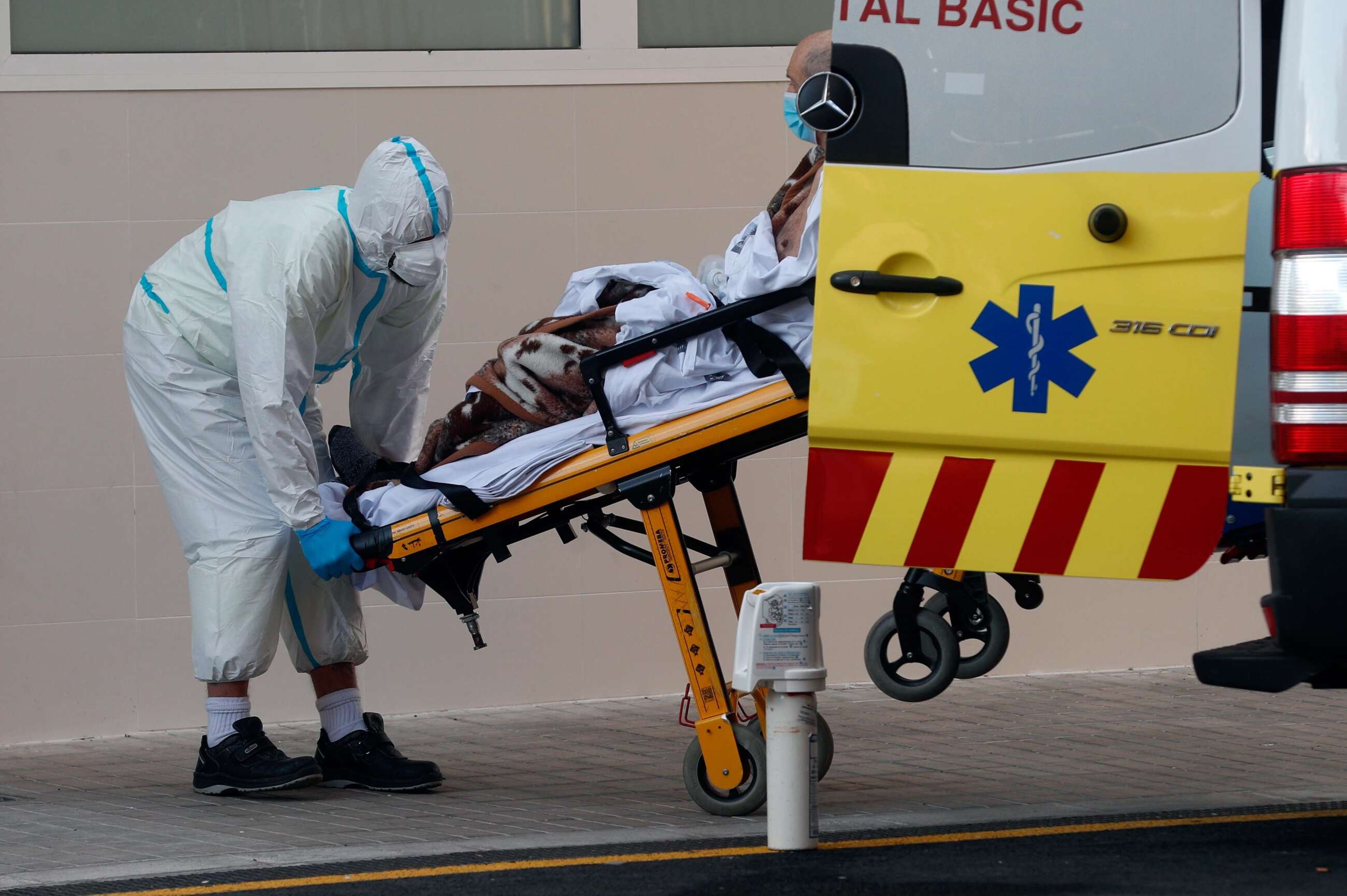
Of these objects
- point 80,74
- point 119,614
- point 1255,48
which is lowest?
point 119,614

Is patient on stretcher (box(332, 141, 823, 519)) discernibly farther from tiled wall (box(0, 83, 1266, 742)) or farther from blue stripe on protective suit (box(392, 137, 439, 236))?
tiled wall (box(0, 83, 1266, 742))

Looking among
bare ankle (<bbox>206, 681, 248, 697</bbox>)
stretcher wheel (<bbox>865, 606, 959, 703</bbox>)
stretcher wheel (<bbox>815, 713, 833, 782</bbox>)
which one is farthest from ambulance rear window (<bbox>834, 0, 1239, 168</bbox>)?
bare ankle (<bbox>206, 681, 248, 697</bbox>)

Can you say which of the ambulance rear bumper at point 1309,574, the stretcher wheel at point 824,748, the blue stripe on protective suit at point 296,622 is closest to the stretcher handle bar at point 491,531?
the blue stripe on protective suit at point 296,622

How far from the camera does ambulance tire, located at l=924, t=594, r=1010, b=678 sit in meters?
4.81

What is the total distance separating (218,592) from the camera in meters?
4.75

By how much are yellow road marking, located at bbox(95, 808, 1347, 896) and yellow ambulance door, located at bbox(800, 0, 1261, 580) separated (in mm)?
765

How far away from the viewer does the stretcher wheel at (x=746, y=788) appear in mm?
4273

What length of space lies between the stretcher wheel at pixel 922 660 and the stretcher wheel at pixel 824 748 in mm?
214

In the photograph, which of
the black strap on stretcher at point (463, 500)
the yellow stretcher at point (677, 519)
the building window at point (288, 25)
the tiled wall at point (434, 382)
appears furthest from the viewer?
the building window at point (288, 25)

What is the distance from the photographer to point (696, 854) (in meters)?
3.93

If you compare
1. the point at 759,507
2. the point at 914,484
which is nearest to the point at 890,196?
the point at 914,484

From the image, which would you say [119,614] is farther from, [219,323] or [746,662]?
[746,662]

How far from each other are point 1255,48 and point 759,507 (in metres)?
3.45

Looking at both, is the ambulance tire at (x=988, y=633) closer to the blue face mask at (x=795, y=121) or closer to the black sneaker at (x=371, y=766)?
the blue face mask at (x=795, y=121)
